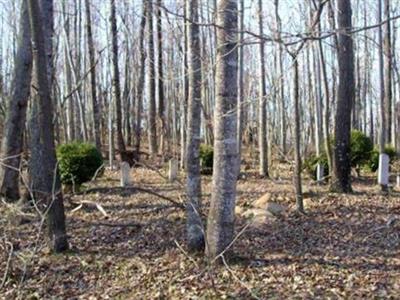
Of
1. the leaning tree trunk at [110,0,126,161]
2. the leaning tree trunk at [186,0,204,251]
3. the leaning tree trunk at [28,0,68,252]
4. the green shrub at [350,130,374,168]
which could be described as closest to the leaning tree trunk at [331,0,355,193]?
the green shrub at [350,130,374,168]

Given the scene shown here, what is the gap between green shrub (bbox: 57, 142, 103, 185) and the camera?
36.9 ft

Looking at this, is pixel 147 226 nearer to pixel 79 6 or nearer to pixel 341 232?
pixel 341 232

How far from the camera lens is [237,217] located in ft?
27.5

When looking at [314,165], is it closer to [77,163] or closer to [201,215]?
[77,163]

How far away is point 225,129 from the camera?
18.4ft

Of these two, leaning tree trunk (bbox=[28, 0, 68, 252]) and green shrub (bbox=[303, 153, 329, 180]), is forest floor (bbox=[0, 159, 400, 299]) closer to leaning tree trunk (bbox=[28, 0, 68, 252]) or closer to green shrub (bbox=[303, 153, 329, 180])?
leaning tree trunk (bbox=[28, 0, 68, 252])

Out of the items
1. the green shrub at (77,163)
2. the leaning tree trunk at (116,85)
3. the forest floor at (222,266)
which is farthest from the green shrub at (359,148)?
the leaning tree trunk at (116,85)

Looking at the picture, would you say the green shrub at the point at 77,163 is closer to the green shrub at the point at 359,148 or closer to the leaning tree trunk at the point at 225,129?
the leaning tree trunk at the point at 225,129

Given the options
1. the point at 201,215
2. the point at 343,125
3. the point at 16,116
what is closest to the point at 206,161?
the point at 343,125

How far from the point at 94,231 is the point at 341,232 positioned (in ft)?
11.7

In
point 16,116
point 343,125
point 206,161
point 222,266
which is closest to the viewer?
point 222,266

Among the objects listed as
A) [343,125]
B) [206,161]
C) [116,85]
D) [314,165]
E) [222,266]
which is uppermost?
[116,85]

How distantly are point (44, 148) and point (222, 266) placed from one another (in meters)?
2.61

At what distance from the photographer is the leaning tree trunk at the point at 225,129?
551 centimetres
